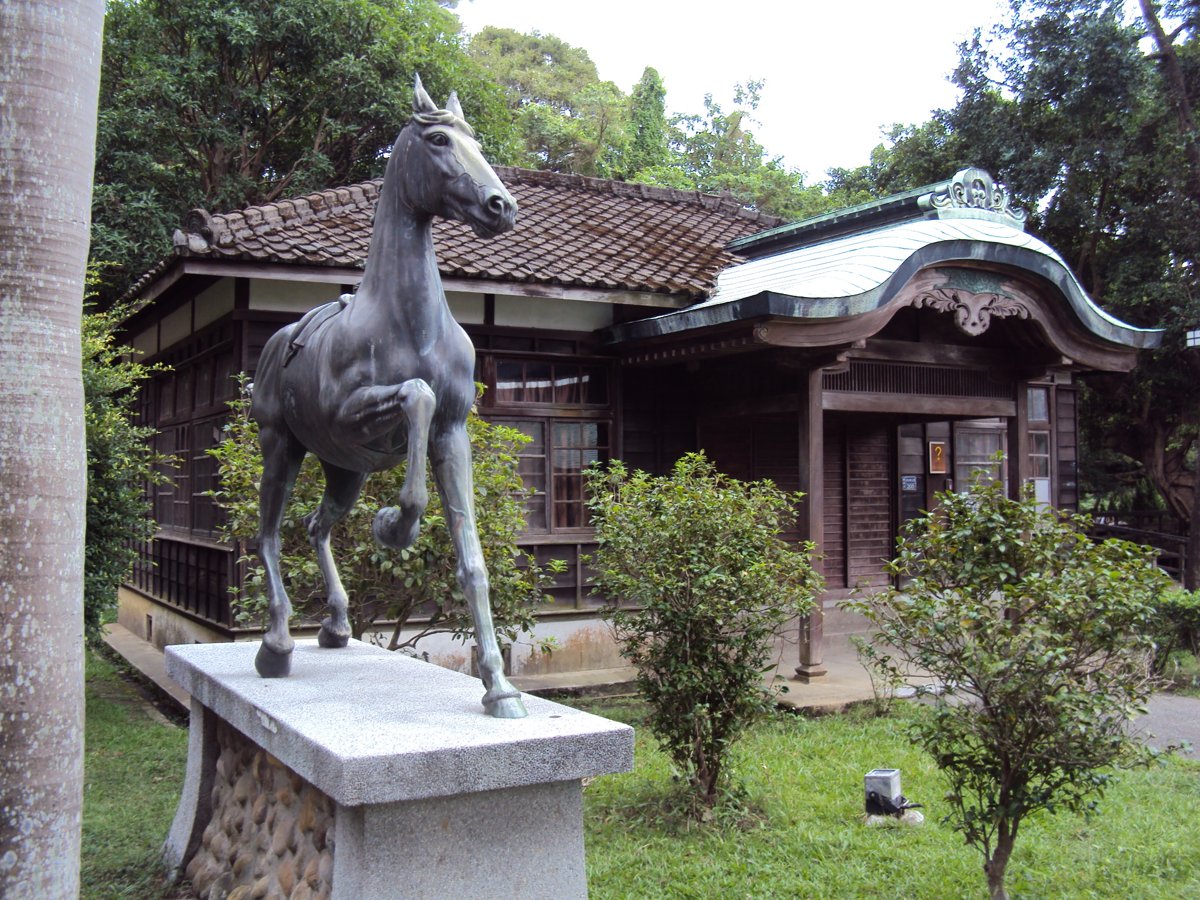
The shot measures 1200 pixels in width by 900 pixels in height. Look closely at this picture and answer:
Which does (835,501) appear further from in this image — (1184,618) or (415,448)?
(415,448)

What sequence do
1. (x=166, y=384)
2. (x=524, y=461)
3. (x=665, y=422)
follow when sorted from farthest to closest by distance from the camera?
1. (x=166, y=384)
2. (x=665, y=422)
3. (x=524, y=461)

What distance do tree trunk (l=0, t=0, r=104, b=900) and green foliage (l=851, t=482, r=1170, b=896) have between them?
11.5 ft

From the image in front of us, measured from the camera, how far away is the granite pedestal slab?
3.21m

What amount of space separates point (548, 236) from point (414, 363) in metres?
7.60

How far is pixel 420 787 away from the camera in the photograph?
3.17m

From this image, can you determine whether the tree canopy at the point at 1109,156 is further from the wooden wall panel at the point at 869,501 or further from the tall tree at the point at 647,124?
the tall tree at the point at 647,124

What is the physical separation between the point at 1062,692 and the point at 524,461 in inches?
283

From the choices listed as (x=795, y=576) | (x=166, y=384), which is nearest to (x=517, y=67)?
(x=166, y=384)

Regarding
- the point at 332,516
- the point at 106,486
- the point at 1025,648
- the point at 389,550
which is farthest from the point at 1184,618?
the point at 106,486

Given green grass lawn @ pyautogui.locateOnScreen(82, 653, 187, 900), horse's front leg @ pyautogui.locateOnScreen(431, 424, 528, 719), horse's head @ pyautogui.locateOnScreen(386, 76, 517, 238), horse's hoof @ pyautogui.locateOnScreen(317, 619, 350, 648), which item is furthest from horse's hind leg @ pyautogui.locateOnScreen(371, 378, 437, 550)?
green grass lawn @ pyautogui.locateOnScreen(82, 653, 187, 900)

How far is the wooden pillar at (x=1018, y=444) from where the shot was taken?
38.1 ft

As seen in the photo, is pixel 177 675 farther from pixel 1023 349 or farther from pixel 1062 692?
pixel 1023 349

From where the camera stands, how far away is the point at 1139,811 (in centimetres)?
636

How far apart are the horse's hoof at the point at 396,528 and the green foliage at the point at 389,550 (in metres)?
2.78
